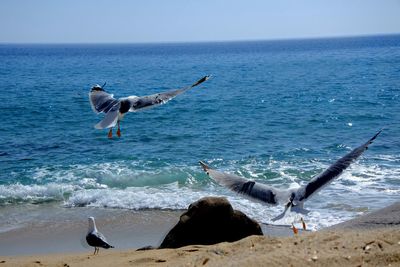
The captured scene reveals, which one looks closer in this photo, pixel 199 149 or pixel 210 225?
pixel 210 225

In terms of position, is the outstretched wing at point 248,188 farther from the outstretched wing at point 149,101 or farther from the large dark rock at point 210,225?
the outstretched wing at point 149,101

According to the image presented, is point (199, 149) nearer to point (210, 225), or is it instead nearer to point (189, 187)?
point (189, 187)

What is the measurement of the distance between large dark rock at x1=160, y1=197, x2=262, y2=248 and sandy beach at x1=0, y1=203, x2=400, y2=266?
0.50m

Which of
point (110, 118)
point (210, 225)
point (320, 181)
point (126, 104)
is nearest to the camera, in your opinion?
point (320, 181)

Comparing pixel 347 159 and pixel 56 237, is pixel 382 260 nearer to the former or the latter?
pixel 347 159

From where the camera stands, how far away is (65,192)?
14031mm

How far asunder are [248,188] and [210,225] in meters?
1.13

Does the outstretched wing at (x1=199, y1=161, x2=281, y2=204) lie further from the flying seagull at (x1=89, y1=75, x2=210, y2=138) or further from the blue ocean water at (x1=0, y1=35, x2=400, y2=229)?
the blue ocean water at (x1=0, y1=35, x2=400, y2=229)

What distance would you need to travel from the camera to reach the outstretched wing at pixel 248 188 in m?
6.93

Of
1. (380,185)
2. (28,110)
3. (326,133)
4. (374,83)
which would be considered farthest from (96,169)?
(374,83)

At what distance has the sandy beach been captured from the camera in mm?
5512

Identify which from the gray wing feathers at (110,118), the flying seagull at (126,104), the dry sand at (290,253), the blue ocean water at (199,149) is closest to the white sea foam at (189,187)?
the blue ocean water at (199,149)

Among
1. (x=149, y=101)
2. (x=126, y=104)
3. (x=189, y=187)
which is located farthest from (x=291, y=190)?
(x=189, y=187)

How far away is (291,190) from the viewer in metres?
6.97
